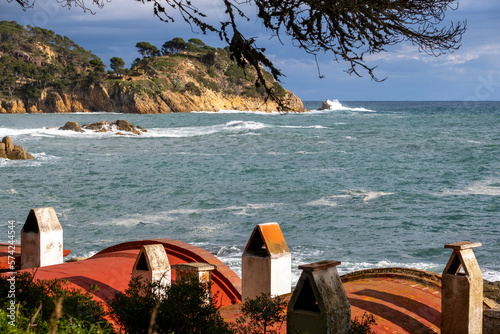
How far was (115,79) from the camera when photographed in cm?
11781

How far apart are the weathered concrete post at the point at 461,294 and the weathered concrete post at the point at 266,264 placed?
1770 mm

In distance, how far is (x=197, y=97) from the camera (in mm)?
123938

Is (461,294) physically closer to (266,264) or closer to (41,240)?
(266,264)

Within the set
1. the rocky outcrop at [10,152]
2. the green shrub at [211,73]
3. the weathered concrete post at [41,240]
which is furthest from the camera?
the green shrub at [211,73]

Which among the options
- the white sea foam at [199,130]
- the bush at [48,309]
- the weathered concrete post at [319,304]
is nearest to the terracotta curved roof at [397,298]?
the weathered concrete post at [319,304]

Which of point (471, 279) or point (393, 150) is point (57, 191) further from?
point (393, 150)

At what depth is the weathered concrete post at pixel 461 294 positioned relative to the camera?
6152 millimetres

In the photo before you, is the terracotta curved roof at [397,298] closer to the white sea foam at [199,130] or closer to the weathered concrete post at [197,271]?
the weathered concrete post at [197,271]

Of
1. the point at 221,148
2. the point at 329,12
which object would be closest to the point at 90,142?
the point at 221,148

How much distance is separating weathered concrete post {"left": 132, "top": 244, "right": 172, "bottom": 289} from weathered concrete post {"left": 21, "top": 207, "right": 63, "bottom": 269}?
7.48 feet

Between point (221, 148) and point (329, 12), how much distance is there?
40.0 meters

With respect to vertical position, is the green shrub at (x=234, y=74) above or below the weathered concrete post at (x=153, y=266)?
above

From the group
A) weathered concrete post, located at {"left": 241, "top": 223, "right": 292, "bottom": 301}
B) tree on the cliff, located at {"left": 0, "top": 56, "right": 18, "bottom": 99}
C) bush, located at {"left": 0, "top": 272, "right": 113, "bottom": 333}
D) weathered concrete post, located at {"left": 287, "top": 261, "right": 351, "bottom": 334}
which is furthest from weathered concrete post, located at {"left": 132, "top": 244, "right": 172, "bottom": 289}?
tree on the cliff, located at {"left": 0, "top": 56, "right": 18, "bottom": 99}

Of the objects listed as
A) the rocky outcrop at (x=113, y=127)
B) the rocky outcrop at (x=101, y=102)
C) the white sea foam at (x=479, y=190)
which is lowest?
the white sea foam at (x=479, y=190)
